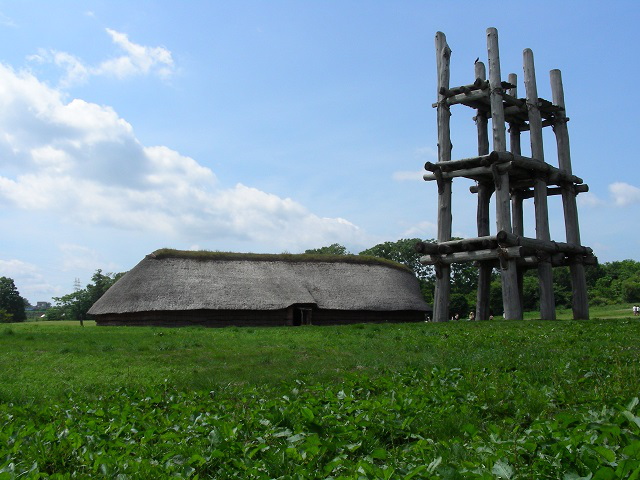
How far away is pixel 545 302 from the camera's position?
25.7 m

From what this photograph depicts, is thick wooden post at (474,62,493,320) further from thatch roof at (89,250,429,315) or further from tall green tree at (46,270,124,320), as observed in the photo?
tall green tree at (46,270,124,320)

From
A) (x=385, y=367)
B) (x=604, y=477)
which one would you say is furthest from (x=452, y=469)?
(x=385, y=367)

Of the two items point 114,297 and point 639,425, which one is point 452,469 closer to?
point 639,425

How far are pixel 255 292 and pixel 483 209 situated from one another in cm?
1530

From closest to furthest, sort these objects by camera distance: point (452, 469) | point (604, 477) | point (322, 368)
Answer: point (604, 477) → point (452, 469) → point (322, 368)

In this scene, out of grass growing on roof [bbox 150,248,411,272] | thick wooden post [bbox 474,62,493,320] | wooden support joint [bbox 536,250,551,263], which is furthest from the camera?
grass growing on roof [bbox 150,248,411,272]

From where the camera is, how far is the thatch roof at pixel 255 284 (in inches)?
1428

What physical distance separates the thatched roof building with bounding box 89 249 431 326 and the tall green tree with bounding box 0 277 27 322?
189 feet

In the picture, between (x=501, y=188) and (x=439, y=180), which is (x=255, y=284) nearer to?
(x=439, y=180)

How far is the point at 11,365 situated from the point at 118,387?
4.44m

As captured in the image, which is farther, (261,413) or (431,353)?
(431,353)

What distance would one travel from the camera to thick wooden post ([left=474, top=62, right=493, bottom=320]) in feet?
91.7

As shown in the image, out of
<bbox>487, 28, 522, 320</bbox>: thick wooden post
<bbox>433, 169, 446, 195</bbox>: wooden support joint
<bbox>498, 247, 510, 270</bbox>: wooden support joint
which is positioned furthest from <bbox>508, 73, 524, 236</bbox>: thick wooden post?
<bbox>498, 247, 510, 270</bbox>: wooden support joint

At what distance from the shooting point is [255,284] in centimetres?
3875
